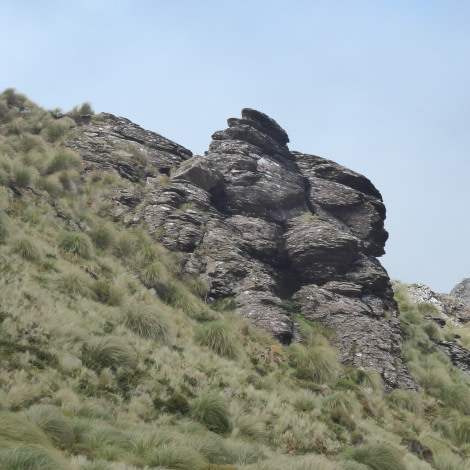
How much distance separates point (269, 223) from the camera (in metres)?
26.4

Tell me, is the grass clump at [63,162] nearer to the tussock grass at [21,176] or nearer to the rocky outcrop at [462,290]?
the tussock grass at [21,176]

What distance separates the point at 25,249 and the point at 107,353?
214 inches

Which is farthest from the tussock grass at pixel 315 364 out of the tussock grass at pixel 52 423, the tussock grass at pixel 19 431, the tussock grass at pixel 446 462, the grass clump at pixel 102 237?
the tussock grass at pixel 19 431

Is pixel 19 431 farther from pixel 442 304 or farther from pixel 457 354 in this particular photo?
pixel 442 304

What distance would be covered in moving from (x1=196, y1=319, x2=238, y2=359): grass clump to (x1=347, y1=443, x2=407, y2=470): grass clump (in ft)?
17.1

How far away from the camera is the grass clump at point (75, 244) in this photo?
16984 millimetres

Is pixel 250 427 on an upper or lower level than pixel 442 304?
lower

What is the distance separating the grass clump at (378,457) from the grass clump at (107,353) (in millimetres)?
5892

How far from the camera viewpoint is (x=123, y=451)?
7.19 m

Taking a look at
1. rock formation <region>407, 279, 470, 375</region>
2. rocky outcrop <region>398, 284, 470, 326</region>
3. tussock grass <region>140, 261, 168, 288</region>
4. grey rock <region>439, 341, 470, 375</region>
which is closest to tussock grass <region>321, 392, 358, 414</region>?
tussock grass <region>140, 261, 168, 288</region>

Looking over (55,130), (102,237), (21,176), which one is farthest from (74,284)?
(55,130)

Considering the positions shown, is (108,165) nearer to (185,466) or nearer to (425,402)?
(425,402)

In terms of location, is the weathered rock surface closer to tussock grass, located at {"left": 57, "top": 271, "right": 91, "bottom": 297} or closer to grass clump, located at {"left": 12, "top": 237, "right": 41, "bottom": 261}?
tussock grass, located at {"left": 57, "top": 271, "right": 91, "bottom": 297}

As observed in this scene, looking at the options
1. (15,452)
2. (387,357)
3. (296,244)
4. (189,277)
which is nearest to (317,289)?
(296,244)
